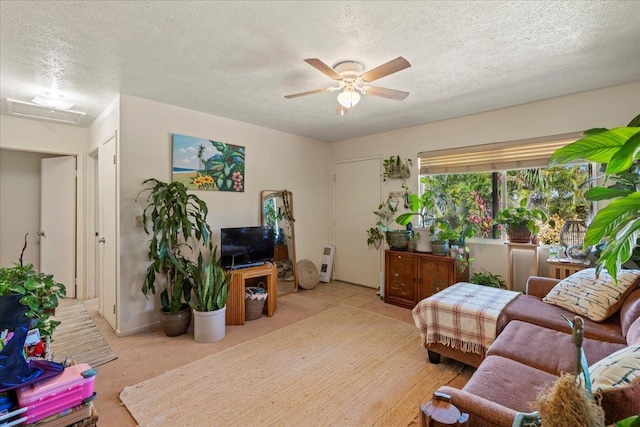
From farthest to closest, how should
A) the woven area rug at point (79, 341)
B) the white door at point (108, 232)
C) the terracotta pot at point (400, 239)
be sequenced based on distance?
the terracotta pot at point (400, 239)
the white door at point (108, 232)
the woven area rug at point (79, 341)

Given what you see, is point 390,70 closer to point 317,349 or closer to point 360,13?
point 360,13

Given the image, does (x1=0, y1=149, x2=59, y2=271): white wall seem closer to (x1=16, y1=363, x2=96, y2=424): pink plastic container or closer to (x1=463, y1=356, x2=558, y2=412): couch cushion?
(x1=16, y1=363, x2=96, y2=424): pink plastic container

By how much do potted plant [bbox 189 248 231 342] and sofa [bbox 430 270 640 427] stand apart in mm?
2067

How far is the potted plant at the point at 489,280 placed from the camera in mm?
3265

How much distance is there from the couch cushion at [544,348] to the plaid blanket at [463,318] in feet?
0.53

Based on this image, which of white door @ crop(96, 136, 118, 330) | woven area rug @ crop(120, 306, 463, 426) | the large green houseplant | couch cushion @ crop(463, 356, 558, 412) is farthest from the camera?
white door @ crop(96, 136, 118, 330)

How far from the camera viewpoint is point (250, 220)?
3977mm

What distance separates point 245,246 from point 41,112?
9.12 feet

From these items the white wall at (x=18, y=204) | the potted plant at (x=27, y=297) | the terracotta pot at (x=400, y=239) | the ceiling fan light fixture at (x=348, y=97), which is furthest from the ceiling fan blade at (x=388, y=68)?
the white wall at (x=18, y=204)

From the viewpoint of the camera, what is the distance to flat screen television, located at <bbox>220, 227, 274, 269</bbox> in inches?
133

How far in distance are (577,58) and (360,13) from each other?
183cm

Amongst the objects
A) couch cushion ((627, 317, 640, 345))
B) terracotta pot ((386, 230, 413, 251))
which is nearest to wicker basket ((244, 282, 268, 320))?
terracotta pot ((386, 230, 413, 251))

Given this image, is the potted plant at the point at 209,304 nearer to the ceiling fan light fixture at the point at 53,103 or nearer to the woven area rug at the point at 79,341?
the woven area rug at the point at 79,341

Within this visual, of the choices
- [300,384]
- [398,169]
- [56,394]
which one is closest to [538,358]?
[300,384]
